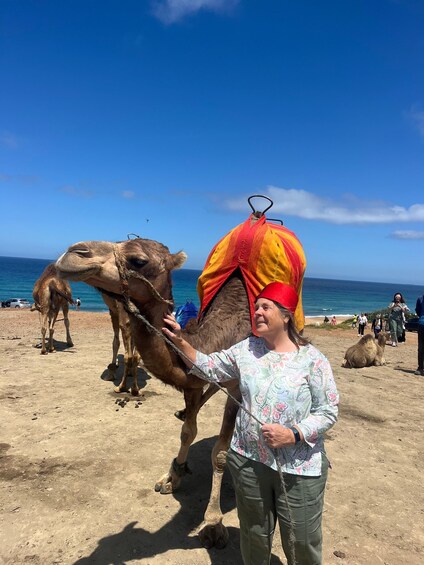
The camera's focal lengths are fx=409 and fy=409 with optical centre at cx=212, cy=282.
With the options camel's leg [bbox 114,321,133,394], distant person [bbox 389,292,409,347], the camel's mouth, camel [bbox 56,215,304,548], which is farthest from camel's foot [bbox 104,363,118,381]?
Answer: distant person [bbox 389,292,409,347]

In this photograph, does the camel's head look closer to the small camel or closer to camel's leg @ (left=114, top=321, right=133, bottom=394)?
camel's leg @ (left=114, top=321, right=133, bottom=394)

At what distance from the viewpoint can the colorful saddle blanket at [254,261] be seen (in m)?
4.25

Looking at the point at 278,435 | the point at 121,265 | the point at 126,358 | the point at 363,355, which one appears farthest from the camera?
the point at 363,355

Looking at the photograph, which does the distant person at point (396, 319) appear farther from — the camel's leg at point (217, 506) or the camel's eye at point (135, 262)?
the camel's eye at point (135, 262)

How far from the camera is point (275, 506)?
7.95 feet

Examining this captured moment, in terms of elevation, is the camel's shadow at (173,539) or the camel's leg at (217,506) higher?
the camel's leg at (217,506)

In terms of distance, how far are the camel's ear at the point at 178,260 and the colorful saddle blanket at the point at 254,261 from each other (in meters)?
1.02

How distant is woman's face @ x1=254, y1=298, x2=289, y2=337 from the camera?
7.82 ft

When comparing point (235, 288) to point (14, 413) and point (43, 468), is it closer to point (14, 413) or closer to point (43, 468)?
point (43, 468)

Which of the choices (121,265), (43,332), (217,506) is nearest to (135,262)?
(121,265)

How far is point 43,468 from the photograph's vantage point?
14.8 feet

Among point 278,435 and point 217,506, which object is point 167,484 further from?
point 278,435

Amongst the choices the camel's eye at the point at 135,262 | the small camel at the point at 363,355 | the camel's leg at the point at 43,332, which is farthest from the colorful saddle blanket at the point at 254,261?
the small camel at the point at 363,355

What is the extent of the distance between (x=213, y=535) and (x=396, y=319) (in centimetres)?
1418
